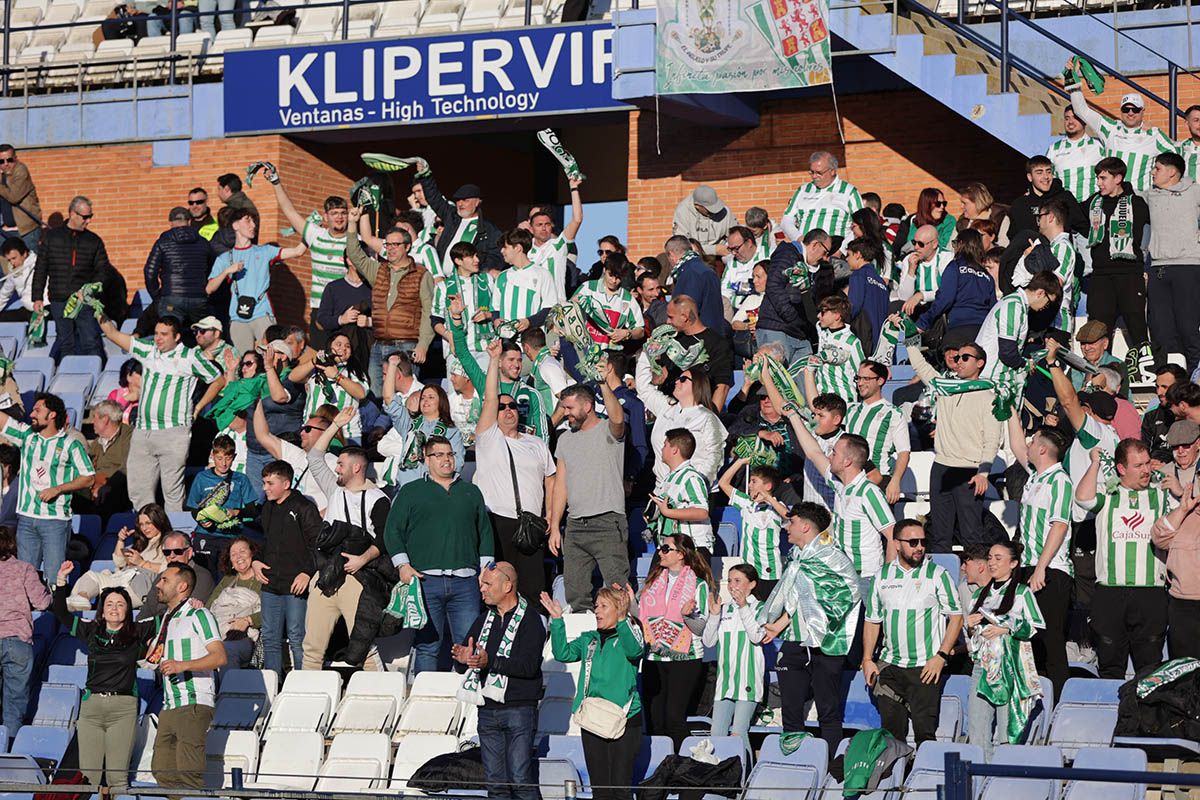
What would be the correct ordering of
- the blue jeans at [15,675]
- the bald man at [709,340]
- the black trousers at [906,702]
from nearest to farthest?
1. the black trousers at [906,702]
2. the blue jeans at [15,675]
3. the bald man at [709,340]

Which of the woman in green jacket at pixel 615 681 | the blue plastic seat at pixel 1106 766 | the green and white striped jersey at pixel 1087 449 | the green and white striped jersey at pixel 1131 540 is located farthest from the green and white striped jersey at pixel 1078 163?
the woman in green jacket at pixel 615 681

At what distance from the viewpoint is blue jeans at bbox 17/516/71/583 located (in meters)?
13.6

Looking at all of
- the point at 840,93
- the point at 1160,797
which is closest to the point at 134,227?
the point at 840,93

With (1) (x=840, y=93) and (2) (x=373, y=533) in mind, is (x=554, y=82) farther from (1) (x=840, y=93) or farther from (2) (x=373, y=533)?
(2) (x=373, y=533)

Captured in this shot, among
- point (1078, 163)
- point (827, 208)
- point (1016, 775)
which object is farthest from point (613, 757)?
point (1078, 163)

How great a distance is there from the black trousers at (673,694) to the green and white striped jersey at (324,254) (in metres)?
5.72

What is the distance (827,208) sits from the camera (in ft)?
48.8

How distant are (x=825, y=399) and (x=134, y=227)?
32.1 ft

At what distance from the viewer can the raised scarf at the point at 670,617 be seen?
11.1m

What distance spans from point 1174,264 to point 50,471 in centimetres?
764

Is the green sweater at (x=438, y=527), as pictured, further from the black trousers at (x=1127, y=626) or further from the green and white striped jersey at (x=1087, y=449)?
the black trousers at (x=1127, y=626)

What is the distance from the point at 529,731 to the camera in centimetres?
1048

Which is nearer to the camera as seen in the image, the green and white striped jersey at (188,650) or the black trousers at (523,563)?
the green and white striped jersey at (188,650)

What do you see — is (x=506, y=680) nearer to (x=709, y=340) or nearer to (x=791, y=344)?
(x=709, y=340)
